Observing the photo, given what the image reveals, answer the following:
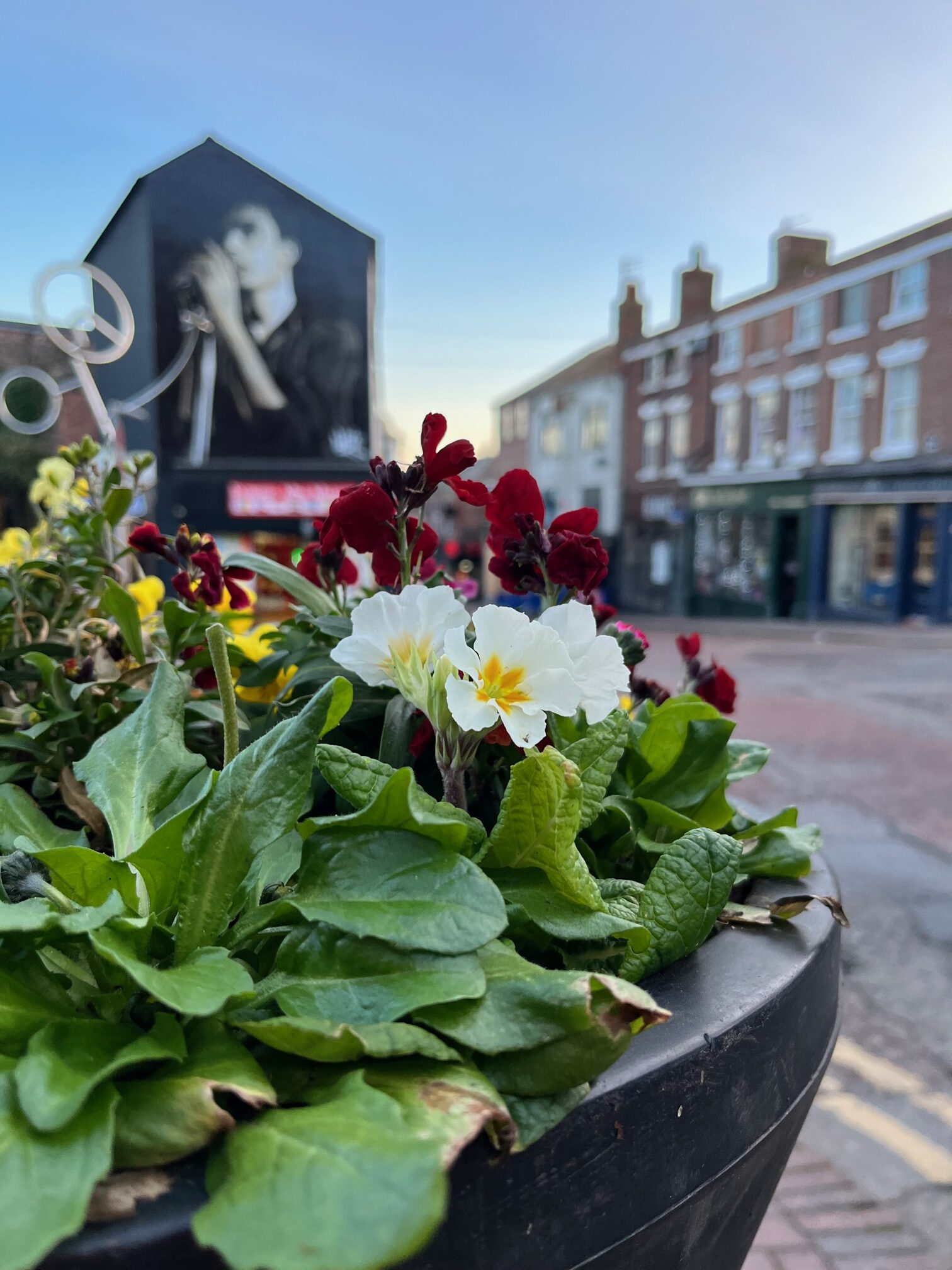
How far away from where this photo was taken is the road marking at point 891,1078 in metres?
2.14

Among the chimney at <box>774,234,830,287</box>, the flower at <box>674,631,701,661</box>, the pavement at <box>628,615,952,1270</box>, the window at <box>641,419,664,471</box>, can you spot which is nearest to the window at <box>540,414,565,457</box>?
the window at <box>641,419,664,471</box>

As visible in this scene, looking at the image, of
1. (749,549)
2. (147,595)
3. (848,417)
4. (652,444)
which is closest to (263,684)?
(147,595)

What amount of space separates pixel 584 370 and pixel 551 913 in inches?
936

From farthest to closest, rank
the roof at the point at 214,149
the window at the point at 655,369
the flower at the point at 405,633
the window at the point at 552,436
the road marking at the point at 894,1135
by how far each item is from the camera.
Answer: the window at the point at 552,436 < the window at the point at 655,369 < the roof at the point at 214,149 < the road marking at the point at 894,1135 < the flower at the point at 405,633

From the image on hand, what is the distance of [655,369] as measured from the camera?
20.6m

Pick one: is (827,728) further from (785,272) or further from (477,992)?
(785,272)

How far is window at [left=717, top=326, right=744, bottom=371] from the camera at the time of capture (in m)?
18.3

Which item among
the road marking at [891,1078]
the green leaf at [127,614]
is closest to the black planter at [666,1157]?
the green leaf at [127,614]

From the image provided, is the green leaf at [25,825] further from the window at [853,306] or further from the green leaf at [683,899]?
the window at [853,306]

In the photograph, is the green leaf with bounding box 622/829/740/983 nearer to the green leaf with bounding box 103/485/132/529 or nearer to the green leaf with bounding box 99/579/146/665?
the green leaf with bounding box 99/579/146/665

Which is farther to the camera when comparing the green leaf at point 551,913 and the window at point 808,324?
the window at point 808,324

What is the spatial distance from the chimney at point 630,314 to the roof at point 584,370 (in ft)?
1.28

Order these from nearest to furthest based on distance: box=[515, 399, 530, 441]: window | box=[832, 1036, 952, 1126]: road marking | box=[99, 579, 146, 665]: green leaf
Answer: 1. box=[99, 579, 146, 665]: green leaf
2. box=[832, 1036, 952, 1126]: road marking
3. box=[515, 399, 530, 441]: window

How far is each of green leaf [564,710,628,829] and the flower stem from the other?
0.27 m
